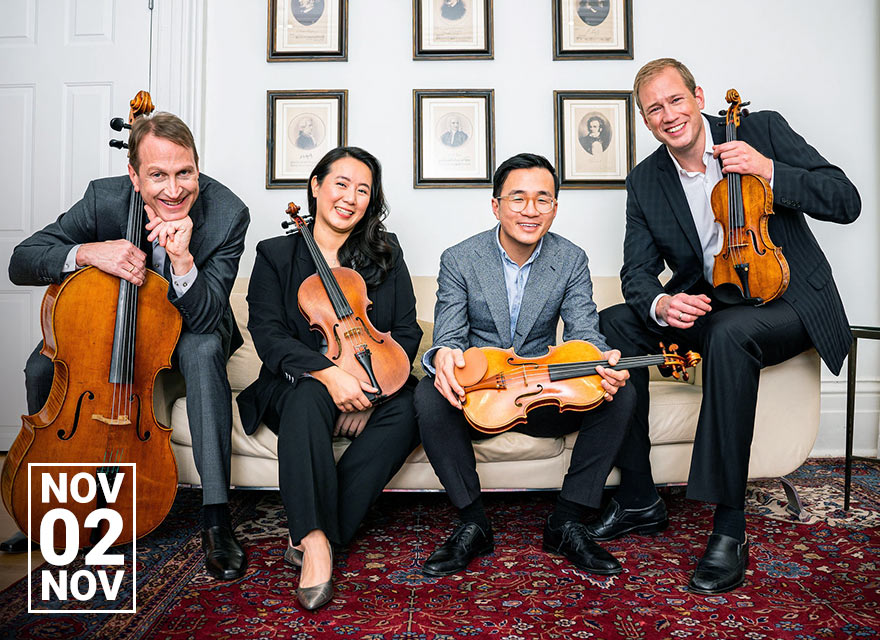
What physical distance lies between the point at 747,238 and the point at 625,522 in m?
0.85

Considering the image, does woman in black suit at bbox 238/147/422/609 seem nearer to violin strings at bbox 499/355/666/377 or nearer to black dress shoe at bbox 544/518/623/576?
violin strings at bbox 499/355/666/377

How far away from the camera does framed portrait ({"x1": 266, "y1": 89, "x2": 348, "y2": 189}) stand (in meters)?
2.96

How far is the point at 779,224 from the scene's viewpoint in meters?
1.90

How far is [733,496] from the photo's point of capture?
159 centimetres

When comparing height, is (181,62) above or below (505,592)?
above

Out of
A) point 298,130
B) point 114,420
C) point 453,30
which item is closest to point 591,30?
point 453,30

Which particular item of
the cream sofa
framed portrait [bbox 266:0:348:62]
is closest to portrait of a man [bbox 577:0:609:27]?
framed portrait [bbox 266:0:348:62]

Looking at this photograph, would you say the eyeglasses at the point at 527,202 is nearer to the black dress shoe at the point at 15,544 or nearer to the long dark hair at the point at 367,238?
the long dark hair at the point at 367,238

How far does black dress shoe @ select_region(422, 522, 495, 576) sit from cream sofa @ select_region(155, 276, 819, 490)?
0.80ft

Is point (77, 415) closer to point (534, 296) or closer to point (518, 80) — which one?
point (534, 296)

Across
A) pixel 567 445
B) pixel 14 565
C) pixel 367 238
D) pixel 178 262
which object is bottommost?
pixel 14 565

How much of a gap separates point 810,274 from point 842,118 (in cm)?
161

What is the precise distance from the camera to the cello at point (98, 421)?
1.58 meters

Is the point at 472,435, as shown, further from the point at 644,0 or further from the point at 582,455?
the point at 644,0
